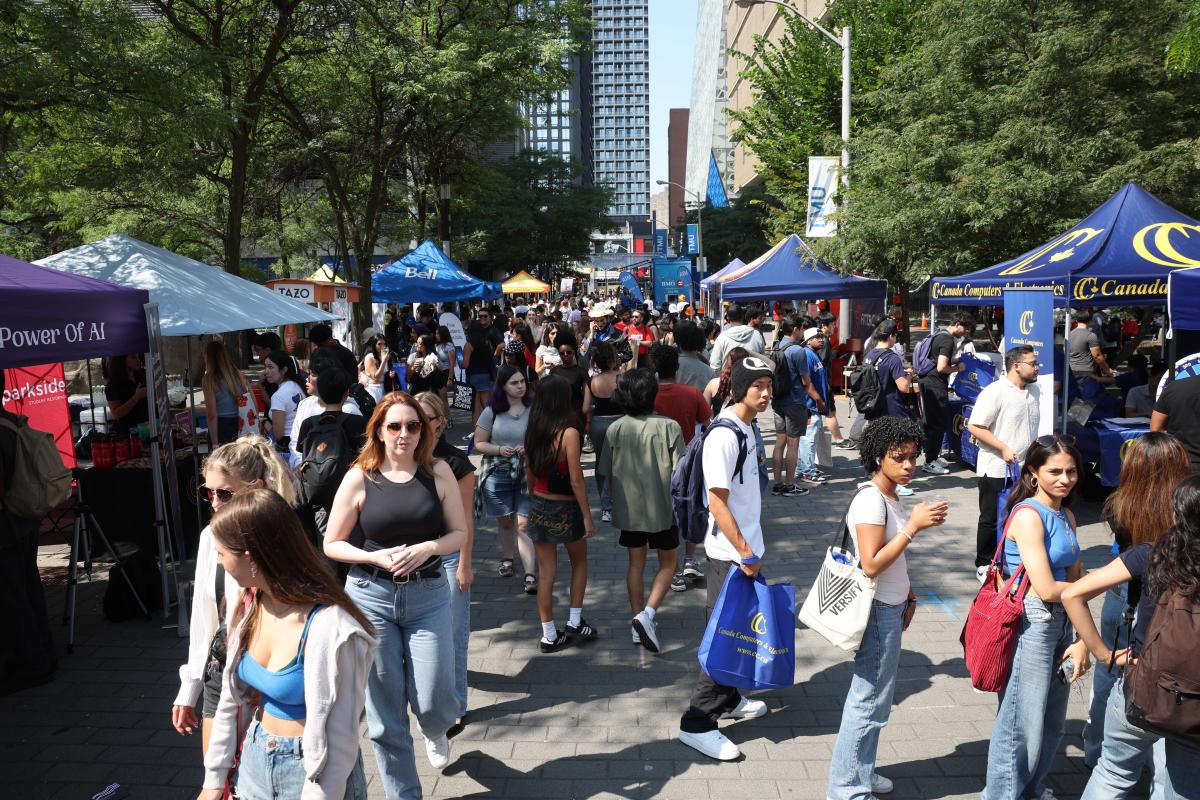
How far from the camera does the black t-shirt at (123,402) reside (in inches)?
354

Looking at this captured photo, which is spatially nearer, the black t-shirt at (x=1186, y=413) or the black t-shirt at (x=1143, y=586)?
the black t-shirt at (x=1143, y=586)

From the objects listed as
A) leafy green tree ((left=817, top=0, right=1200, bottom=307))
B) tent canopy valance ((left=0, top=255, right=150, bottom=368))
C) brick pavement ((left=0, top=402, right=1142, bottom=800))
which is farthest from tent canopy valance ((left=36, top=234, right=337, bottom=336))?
leafy green tree ((left=817, top=0, right=1200, bottom=307))

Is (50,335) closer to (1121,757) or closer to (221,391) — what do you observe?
(221,391)

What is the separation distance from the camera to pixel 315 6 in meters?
14.6

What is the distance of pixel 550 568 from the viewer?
5852 mm

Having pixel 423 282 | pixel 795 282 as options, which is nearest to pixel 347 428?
pixel 795 282

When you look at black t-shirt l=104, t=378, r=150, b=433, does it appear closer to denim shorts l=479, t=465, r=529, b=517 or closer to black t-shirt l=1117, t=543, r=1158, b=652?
denim shorts l=479, t=465, r=529, b=517

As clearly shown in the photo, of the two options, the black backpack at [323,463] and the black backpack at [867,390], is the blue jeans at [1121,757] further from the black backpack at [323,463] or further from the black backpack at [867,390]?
the black backpack at [867,390]

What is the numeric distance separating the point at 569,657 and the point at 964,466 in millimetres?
7492

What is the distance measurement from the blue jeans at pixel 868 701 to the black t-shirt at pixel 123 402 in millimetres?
7480

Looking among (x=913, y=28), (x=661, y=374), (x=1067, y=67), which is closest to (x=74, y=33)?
(x=661, y=374)

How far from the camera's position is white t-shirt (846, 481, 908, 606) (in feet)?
12.5

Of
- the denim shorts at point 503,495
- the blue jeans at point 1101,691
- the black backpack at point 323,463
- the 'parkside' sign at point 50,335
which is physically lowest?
the blue jeans at point 1101,691

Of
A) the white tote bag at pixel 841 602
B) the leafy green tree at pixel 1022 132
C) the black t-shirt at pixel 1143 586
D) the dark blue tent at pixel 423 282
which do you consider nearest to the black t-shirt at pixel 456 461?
the white tote bag at pixel 841 602
